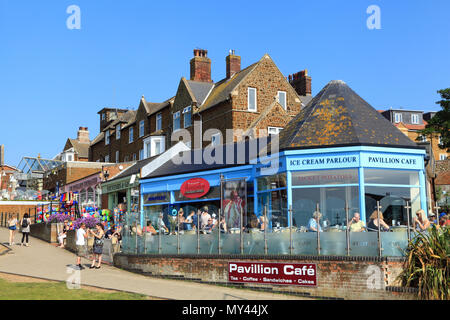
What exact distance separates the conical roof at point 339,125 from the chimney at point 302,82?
80.0 feet

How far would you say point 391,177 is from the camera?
1731cm

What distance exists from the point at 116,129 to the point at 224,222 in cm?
3531

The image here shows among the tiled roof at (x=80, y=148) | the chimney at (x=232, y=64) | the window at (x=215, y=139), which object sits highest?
the chimney at (x=232, y=64)

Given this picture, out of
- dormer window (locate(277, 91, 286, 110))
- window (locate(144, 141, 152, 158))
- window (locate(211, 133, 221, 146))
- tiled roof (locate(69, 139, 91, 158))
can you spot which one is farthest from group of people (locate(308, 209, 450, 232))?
tiled roof (locate(69, 139, 91, 158))

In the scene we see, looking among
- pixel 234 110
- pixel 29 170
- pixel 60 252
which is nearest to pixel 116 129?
pixel 29 170

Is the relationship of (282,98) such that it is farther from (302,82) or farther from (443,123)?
(443,123)

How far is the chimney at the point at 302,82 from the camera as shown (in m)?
44.4

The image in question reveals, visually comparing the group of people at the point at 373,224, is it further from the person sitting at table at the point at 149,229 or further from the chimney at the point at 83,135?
the chimney at the point at 83,135

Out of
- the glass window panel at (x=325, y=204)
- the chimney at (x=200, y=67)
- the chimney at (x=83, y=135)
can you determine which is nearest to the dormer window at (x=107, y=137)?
the chimney at (x=200, y=67)

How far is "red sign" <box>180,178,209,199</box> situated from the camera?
2283 cm

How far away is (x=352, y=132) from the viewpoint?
17531 millimetres

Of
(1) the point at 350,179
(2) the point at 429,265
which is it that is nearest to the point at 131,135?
(1) the point at 350,179
